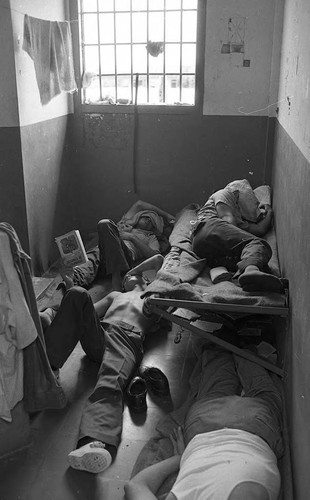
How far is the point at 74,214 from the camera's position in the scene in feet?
18.8

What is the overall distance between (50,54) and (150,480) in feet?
12.4

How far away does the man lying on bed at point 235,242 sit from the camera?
2.78 meters

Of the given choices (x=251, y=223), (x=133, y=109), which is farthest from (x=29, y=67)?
(x=251, y=223)

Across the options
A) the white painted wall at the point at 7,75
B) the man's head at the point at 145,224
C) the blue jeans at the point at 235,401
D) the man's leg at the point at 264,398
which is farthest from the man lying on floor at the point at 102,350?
the white painted wall at the point at 7,75

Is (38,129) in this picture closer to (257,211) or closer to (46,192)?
(46,192)

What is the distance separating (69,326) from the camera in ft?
9.55

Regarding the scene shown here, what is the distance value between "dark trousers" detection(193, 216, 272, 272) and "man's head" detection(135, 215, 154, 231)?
4.65 ft

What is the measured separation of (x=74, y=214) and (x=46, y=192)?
3.00 feet

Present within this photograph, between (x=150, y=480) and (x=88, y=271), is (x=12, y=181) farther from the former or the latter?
(x=150, y=480)

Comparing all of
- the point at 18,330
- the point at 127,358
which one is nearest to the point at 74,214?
the point at 127,358

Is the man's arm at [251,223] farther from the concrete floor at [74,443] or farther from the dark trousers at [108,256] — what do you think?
the concrete floor at [74,443]

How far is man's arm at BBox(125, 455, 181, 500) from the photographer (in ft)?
6.33

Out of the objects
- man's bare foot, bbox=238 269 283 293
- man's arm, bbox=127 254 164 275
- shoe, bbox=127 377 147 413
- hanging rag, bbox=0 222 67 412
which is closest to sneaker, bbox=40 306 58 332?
hanging rag, bbox=0 222 67 412

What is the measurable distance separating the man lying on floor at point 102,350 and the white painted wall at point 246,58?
2664 millimetres
